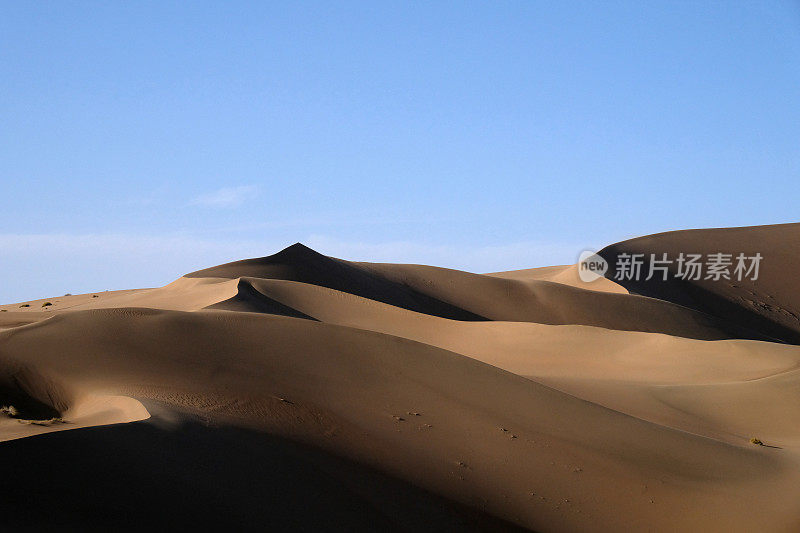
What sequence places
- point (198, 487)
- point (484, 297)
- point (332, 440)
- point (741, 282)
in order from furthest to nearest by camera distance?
point (741, 282) < point (484, 297) < point (332, 440) < point (198, 487)

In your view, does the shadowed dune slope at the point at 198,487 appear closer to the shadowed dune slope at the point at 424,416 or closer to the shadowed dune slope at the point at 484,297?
the shadowed dune slope at the point at 424,416

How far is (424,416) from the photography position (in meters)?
7.91

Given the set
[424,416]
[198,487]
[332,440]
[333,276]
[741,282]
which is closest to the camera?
[198,487]

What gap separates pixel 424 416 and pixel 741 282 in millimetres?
37159

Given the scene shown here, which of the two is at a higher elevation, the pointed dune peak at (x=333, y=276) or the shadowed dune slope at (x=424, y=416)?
the pointed dune peak at (x=333, y=276)

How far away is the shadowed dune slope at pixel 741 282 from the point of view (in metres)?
37.6

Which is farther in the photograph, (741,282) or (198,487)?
(741,282)

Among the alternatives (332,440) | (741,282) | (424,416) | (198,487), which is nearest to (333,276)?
(424,416)

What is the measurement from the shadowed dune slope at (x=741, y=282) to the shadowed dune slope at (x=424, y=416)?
90.2ft

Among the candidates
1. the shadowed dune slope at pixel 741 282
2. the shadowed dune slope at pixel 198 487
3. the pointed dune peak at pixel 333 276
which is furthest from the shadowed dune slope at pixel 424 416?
the shadowed dune slope at pixel 741 282

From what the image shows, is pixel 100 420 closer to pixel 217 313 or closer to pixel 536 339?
pixel 217 313

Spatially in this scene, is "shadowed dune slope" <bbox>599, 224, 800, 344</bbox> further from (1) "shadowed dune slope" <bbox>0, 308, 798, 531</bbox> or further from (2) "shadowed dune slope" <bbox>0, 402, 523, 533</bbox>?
(2) "shadowed dune slope" <bbox>0, 402, 523, 533</bbox>

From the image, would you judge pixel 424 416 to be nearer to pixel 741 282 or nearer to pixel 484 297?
pixel 484 297

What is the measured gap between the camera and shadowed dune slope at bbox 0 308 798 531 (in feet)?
23.1
